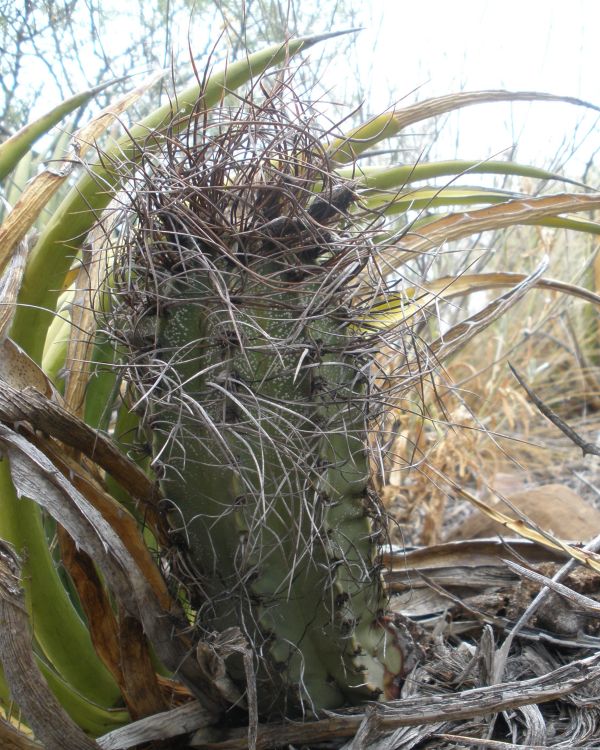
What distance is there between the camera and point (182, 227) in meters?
0.75

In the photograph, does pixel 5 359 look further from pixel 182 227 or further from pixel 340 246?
pixel 340 246

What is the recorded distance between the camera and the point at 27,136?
898mm

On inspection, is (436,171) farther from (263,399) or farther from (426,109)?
(263,399)

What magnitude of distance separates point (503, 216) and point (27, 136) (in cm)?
61

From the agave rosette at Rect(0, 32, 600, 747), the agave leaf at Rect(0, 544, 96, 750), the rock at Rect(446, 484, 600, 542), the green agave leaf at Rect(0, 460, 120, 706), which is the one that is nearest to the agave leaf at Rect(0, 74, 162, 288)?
the agave rosette at Rect(0, 32, 600, 747)

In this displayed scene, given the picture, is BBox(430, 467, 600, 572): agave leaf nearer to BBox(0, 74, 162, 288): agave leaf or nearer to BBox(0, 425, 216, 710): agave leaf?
BBox(0, 425, 216, 710): agave leaf

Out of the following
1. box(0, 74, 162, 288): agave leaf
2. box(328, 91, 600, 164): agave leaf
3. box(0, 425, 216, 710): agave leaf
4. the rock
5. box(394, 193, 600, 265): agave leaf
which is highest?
box(328, 91, 600, 164): agave leaf

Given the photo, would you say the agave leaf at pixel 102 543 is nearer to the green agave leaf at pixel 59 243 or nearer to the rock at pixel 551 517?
the green agave leaf at pixel 59 243

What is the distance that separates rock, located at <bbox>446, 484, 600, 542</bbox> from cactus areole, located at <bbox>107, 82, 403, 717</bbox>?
907 mm

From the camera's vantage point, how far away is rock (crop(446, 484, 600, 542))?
1.62 meters

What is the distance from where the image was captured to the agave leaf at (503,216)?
980 millimetres

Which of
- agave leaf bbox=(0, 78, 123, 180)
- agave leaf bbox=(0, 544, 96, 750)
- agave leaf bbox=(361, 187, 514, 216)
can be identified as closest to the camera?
agave leaf bbox=(0, 544, 96, 750)

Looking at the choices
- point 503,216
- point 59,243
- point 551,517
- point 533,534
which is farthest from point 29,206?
point 551,517

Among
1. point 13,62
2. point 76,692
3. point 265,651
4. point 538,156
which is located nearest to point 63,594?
point 76,692
